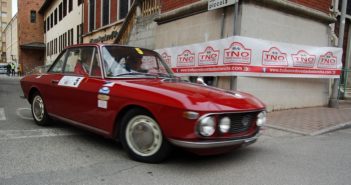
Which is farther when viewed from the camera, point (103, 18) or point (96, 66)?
point (103, 18)

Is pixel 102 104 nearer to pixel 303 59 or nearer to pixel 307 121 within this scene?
pixel 307 121

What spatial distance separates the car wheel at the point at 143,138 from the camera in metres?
3.56

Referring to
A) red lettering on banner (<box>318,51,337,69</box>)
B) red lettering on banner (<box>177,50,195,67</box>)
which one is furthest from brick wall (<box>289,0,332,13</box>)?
red lettering on banner (<box>177,50,195,67</box>)

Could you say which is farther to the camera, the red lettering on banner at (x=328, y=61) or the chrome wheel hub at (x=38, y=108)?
the red lettering on banner at (x=328, y=61)

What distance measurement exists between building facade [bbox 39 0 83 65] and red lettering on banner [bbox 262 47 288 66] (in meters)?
20.6

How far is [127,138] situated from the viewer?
12.5 feet

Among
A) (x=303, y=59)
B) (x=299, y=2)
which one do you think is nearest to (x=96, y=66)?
(x=303, y=59)

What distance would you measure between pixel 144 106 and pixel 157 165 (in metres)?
0.72

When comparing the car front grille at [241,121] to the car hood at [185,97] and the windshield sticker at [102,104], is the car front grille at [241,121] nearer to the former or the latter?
the car hood at [185,97]

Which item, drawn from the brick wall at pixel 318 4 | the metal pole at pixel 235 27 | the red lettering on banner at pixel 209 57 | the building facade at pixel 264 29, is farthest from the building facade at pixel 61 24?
the metal pole at pixel 235 27

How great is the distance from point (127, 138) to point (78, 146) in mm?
1007

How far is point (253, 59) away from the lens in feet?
24.9

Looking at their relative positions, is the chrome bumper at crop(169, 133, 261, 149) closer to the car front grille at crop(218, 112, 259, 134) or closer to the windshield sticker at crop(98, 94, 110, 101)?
the car front grille at crop(218, 112, 259, 134)

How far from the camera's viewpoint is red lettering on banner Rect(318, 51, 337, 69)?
9.05m
